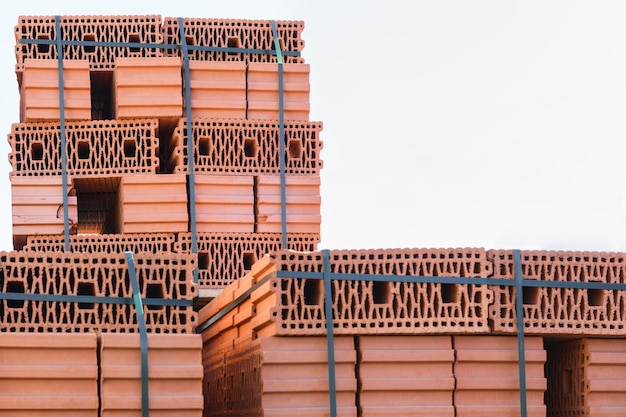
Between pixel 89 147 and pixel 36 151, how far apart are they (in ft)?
2.02

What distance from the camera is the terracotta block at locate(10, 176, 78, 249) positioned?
38.6 feet

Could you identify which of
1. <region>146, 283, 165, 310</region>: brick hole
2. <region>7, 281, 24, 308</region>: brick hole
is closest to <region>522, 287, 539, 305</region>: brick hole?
<region>146, 283, 165, 310</region>: brick hole

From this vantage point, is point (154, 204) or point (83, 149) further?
point (83, 149)

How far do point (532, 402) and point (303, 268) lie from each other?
202 centimetres

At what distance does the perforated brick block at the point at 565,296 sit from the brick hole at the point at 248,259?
3.51 meters

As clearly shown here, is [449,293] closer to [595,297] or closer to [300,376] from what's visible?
[595,297]

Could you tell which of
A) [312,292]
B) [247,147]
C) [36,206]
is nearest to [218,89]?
[247,147]

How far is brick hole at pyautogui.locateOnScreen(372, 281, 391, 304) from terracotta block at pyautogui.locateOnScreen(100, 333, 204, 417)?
1.50 metres

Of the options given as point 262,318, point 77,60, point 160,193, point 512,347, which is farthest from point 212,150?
point 512,347

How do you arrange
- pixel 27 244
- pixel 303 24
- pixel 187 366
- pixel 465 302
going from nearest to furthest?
pixel 187 366, pixel 465 302, pixel 27 244, pixel 303 24

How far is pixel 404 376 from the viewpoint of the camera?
8789 mm

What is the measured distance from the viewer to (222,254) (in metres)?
11.9

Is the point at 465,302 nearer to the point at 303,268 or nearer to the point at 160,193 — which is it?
the point at 303,268

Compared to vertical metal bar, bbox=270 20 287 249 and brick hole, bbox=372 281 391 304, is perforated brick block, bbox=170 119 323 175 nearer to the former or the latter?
vertical metal bar, bbox=270 20 287 249
